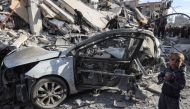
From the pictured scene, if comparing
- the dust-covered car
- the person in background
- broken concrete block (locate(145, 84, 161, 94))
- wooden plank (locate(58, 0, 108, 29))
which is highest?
wooden plank (locate(58, 0, 108, 29))

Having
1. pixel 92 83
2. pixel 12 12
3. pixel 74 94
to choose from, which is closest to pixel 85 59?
pixel 92 83

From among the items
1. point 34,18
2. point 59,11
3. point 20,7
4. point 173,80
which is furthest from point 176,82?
point 59,11

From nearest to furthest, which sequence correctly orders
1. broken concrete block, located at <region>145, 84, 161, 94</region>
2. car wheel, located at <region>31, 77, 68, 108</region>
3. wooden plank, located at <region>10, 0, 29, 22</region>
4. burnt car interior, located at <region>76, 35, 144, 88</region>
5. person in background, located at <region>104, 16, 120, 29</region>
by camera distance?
1. car wheel, located at <region>31, 77, 68, 108</region>
2. burnt car interior, located at <region>76, 35, 144, 88</region>
3. broken concrete block, located at <region>145, 84, 161, 94</region>
4. wooden plank, located at <region>10, 0, 29, 22</region>
5. person in background, located at <region>104, 16, 120, 29</region>

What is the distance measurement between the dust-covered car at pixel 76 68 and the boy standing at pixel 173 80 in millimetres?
2074

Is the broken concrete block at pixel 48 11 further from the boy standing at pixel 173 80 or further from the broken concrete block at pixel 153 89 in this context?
the boy standing at pixel 173 80

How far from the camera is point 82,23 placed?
1752cm

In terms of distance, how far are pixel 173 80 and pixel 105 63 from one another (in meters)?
2.45

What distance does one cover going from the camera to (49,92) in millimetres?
6133

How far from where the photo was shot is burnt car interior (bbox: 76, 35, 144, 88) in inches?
254

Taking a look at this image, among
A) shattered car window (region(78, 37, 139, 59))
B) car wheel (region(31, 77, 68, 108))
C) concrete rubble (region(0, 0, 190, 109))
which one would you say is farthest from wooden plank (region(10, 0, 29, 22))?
car wheel (region(31, 77, 68, 108))

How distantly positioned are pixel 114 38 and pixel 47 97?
6.11 feet

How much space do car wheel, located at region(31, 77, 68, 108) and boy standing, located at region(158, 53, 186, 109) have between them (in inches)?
96.1

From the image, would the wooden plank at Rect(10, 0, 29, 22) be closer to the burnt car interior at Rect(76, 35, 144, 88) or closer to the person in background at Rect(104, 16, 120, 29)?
the person in background at Rect(104, 16, 120, 29)

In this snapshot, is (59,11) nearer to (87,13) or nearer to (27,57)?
(87,13)
